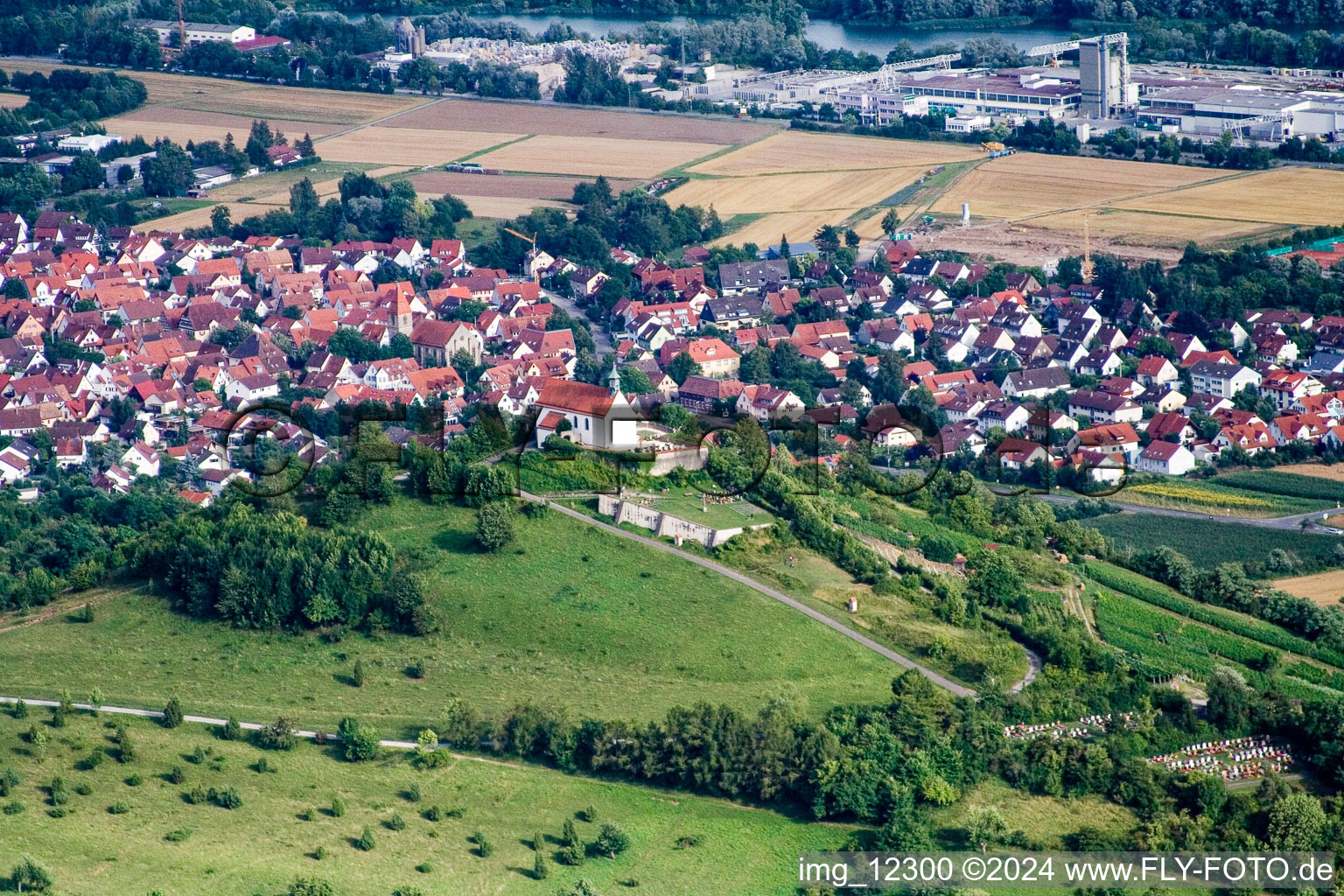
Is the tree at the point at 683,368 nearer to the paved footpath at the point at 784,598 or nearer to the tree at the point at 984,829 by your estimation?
the paved footpath at the point at 784,598

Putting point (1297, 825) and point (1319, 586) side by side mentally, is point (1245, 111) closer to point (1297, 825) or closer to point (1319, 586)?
point (1319, 586)

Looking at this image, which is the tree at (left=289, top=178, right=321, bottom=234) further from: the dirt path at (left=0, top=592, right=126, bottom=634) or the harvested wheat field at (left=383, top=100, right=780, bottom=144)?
the dirt path at (left=0, top=592, right=126, bottom=634)

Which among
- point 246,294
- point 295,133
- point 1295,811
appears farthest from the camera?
point 295,133

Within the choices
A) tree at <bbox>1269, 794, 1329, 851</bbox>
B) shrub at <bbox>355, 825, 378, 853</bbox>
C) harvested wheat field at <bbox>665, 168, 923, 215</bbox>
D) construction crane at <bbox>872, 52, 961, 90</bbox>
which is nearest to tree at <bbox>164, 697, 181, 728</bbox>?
shrub at <bbox>355, 825, 378, 853</bbox>

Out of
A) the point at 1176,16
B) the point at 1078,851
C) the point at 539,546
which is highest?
the point at 1176,16

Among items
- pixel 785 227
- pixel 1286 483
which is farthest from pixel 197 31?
pixel 1286 483

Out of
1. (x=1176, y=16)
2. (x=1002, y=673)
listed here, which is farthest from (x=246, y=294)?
(x=1176, y=16)

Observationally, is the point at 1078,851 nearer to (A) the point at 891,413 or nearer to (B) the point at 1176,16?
(A) the point at 891,413
